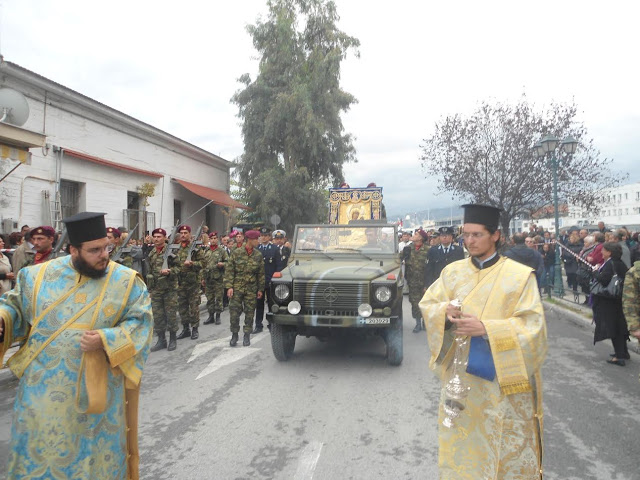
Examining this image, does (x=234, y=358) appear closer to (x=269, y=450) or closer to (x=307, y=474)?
(x=269, y=450)

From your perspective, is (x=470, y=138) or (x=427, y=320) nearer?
(x=427, y=320)

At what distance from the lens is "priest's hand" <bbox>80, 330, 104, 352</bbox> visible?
2.18m

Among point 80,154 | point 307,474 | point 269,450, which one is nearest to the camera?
point 307,474

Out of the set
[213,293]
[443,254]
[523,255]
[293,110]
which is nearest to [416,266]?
[443,254]

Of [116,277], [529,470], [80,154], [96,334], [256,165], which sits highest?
[256,165]

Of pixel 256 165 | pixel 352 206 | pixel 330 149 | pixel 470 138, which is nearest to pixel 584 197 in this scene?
pixel 470 138

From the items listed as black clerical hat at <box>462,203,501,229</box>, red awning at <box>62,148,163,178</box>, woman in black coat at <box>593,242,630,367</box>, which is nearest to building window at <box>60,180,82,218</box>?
red awning at <box>62,148,163,178</box>

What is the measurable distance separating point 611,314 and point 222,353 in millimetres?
5313

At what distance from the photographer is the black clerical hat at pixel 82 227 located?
2.33 metres

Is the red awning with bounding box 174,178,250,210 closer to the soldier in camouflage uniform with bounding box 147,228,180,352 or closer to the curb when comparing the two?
the soldier in camouflage uniform with bounding box 147,228,180,352

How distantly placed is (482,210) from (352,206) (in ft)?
46.2

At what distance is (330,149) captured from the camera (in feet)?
87.2

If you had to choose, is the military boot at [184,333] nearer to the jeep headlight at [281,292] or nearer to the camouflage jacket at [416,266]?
the jeep headlight at [281,292]

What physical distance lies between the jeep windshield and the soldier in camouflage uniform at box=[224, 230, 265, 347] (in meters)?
0.72
